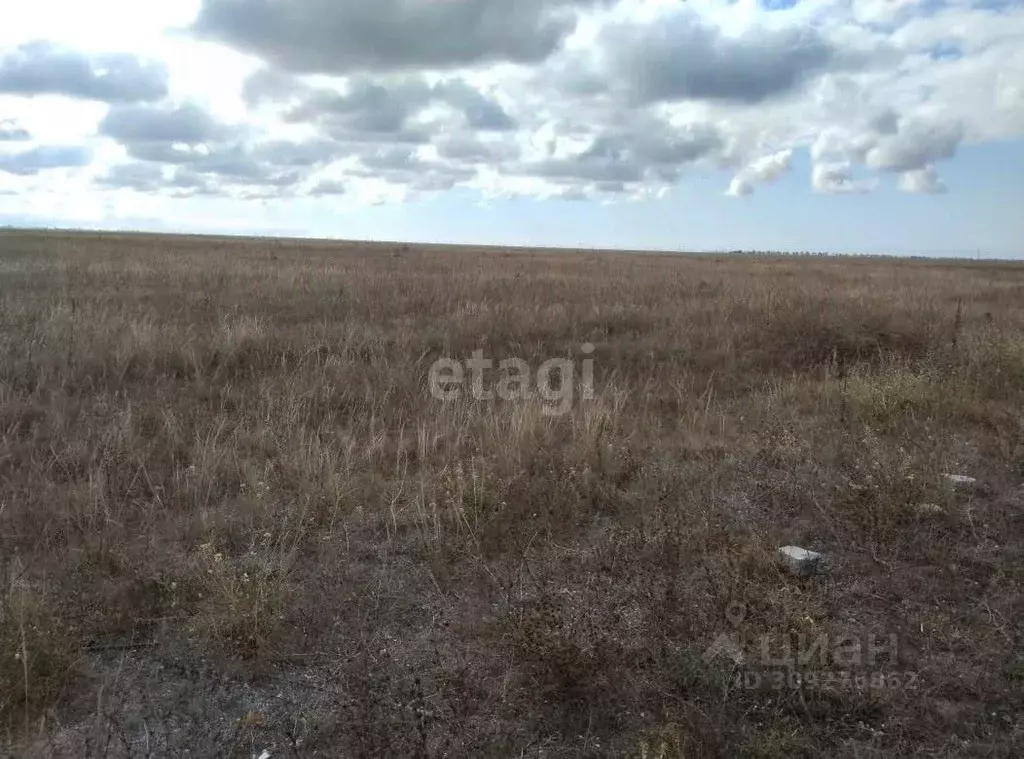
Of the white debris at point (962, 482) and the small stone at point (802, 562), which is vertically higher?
the white debris at point (962, 482)

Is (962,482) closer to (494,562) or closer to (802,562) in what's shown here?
(802,562)

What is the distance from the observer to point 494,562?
151 inches

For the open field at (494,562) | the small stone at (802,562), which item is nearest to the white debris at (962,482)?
the open field at (494,562)

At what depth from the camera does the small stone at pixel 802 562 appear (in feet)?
11.8

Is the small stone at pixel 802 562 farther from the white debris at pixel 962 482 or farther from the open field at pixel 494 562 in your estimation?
the white debris at pixel 962 482

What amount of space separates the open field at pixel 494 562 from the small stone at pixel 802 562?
0.26ft

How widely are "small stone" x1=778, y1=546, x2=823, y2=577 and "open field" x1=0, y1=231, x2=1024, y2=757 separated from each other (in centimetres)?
8

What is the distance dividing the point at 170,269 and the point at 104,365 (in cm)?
1083

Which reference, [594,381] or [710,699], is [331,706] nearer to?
[710,699]

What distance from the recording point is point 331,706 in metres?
2.76

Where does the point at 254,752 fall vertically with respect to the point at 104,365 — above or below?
below

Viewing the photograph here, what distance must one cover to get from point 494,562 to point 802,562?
63.8 inches

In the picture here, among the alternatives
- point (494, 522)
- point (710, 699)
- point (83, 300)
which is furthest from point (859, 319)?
point (83, 300)

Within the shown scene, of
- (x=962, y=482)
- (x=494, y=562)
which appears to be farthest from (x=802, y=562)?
(x=962, y=482)
